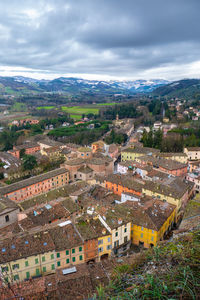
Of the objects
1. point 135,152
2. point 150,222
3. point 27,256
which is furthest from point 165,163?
point 27,256

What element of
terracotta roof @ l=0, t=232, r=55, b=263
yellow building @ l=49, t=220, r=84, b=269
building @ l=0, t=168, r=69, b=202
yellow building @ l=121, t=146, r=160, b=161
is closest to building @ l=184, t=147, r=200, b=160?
yellow building @ l=121, t=146, r=160, b=161

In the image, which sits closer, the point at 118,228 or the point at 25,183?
Answer: the point at 118,228

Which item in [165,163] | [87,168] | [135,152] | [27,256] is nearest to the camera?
[27,256]

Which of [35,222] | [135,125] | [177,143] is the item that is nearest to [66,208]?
[35,222]

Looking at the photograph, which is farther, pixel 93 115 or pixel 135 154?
pixel 93 115

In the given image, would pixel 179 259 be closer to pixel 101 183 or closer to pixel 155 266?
pixel 155 266

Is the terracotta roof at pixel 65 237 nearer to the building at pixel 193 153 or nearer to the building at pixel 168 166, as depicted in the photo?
the building at pixel 168 166

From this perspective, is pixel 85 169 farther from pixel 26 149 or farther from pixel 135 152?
pixel 26 149
